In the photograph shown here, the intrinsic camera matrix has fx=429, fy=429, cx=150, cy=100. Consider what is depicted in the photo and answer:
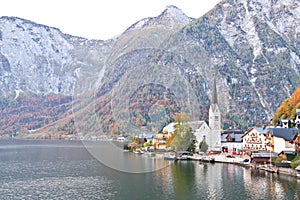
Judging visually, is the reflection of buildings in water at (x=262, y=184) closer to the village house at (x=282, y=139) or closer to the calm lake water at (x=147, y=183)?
the calm lake water at (x=147, y=183)

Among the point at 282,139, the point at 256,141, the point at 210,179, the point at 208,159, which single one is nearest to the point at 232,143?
the point at 256,141

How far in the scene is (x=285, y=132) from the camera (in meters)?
44.4

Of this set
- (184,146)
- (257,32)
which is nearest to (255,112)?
(257,32)

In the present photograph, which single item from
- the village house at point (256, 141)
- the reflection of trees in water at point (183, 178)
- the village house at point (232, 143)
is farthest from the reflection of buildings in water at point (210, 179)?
the village house at point (232, 143)

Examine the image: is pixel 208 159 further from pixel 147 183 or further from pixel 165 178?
pixel 147 183

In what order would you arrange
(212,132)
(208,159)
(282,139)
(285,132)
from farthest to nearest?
(212,132) < (208,159) < (285,132) < (282,139)

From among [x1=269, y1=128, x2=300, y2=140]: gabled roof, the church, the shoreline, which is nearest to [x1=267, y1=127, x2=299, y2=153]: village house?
[x1=269, y1=128, x2=300, y2=140]: gabled roof

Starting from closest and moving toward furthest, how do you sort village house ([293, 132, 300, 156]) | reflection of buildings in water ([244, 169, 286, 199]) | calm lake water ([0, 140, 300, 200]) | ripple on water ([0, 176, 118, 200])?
reflection of buildings in water ([244, 169, 286, 199])
calm lake water ([0, 140, 300, 200])
ripple on water ([0, 176, 118, 200])
village house ([293, 132, 300, 156])

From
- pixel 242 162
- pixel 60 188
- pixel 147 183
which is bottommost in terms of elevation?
pixel 60 188

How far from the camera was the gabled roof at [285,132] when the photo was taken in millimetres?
43188

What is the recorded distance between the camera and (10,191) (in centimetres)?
3044

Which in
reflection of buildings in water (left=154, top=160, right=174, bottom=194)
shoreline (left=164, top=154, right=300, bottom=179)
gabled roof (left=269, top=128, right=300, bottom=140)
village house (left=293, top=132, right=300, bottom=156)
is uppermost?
gabled roof (left=269, top=128, right=300, bottom=140)

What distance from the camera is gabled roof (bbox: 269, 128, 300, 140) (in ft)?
142

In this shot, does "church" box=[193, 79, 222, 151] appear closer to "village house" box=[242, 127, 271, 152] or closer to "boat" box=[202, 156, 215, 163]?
"village house" box=[242, 127, 271, 152]
